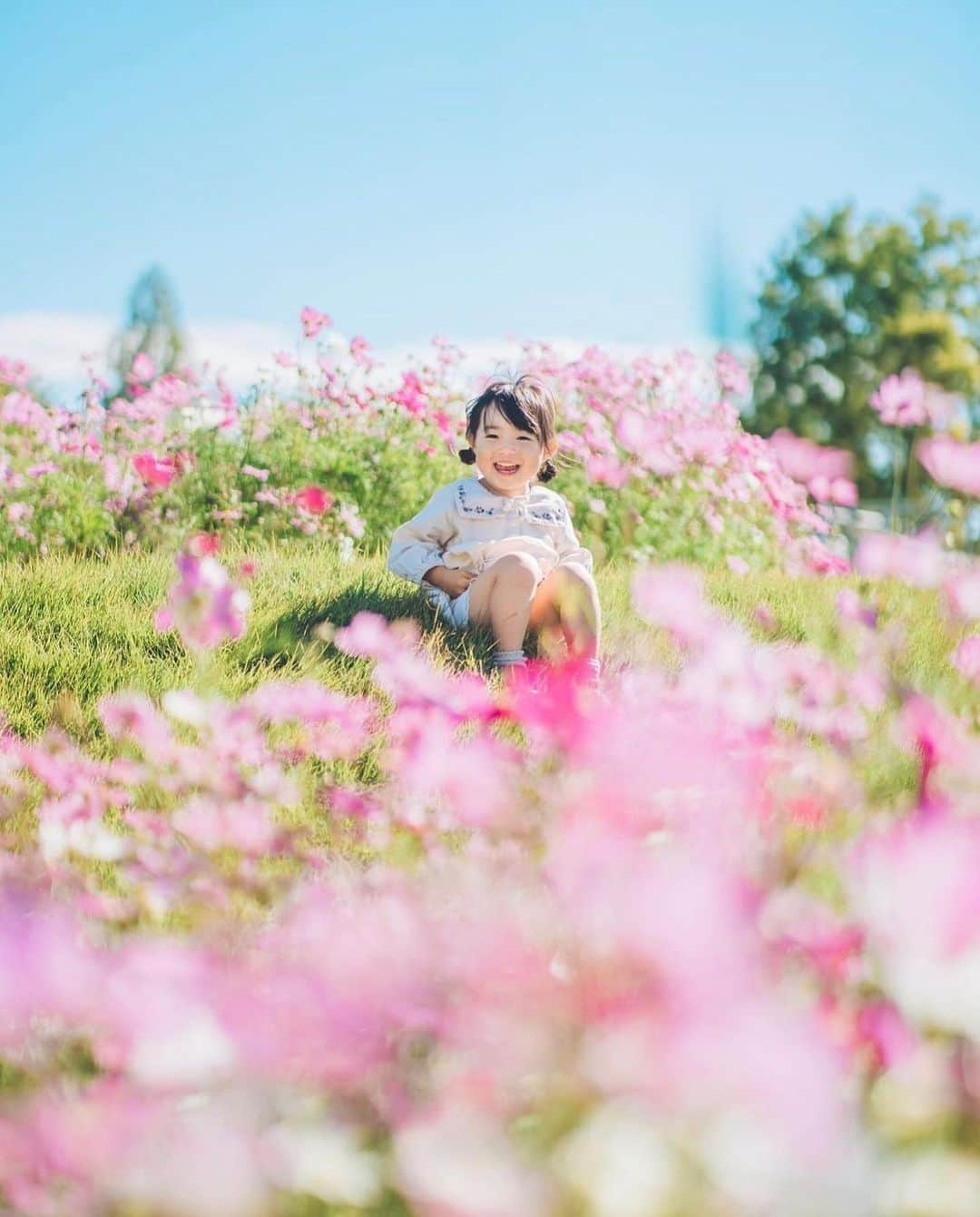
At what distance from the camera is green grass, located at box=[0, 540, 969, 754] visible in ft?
8.92

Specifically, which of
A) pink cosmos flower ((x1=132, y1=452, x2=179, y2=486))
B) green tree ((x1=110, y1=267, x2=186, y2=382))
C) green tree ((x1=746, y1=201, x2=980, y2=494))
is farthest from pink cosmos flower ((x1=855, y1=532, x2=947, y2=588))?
green tree ((x1=110, y1=267, x2=186, y2=382))

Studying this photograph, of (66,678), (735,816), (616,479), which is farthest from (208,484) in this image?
(735,816)

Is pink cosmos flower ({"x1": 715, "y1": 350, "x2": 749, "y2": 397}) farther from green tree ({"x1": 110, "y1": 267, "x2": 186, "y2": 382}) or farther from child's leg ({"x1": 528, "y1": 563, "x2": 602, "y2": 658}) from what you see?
green tree ({"x1": 110, "y1": 267, "x2": 186, "y2": 382})

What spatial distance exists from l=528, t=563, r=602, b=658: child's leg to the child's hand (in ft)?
0.96

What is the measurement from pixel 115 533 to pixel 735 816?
13.6ft

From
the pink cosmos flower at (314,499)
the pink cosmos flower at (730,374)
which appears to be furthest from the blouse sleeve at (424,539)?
the pink cosmos flower at (730,374)

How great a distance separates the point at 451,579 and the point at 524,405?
58 cm

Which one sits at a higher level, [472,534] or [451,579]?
[472,534]

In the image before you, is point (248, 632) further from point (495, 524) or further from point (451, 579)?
point (495, 524)

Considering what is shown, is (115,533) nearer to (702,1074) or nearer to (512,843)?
(512,843)

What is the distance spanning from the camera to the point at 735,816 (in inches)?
42.4

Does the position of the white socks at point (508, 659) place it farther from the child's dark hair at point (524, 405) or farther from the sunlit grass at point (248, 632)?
the child's dark hair at point (524, 405)

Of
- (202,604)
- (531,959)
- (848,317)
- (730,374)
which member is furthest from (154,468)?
(848,317)

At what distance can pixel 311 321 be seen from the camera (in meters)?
5.67
